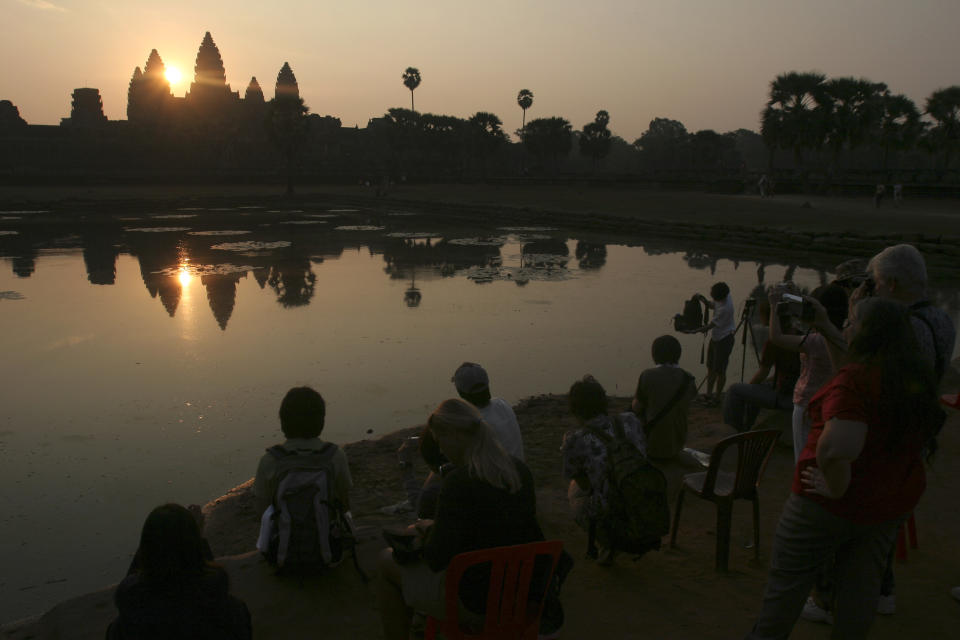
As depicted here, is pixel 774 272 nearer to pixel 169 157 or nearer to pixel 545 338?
pixel 545 338

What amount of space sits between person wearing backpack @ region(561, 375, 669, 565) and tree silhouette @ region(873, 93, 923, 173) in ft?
160

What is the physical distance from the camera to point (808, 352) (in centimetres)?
400

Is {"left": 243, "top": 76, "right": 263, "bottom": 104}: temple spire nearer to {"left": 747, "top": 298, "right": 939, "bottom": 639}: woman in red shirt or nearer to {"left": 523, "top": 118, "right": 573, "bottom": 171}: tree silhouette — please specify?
{"left": 523, "top": 118, "right": 573, "bottom": 171}: tree silhouette

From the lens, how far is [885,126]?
4509 centimetres

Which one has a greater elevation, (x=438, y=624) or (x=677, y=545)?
(x=438, y=624)

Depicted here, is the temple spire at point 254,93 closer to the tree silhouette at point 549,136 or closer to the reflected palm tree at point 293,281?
the tree silhouette at point 549,136

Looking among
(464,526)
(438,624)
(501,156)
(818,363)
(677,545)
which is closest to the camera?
(464,526)

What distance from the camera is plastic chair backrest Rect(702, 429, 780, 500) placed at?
3.71 meters

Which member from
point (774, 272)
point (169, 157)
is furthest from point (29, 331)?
point (169, 157)

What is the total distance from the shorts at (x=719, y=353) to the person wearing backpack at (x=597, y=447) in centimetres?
426

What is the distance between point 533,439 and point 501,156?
88089 mm

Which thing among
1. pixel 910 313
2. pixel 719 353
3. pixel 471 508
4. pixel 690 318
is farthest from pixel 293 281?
pixel 910 313

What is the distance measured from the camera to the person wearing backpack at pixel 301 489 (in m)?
3.47

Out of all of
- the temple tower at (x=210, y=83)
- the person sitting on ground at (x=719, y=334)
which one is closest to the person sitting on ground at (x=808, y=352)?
the person sitting on ground at (x=719, y=334)
